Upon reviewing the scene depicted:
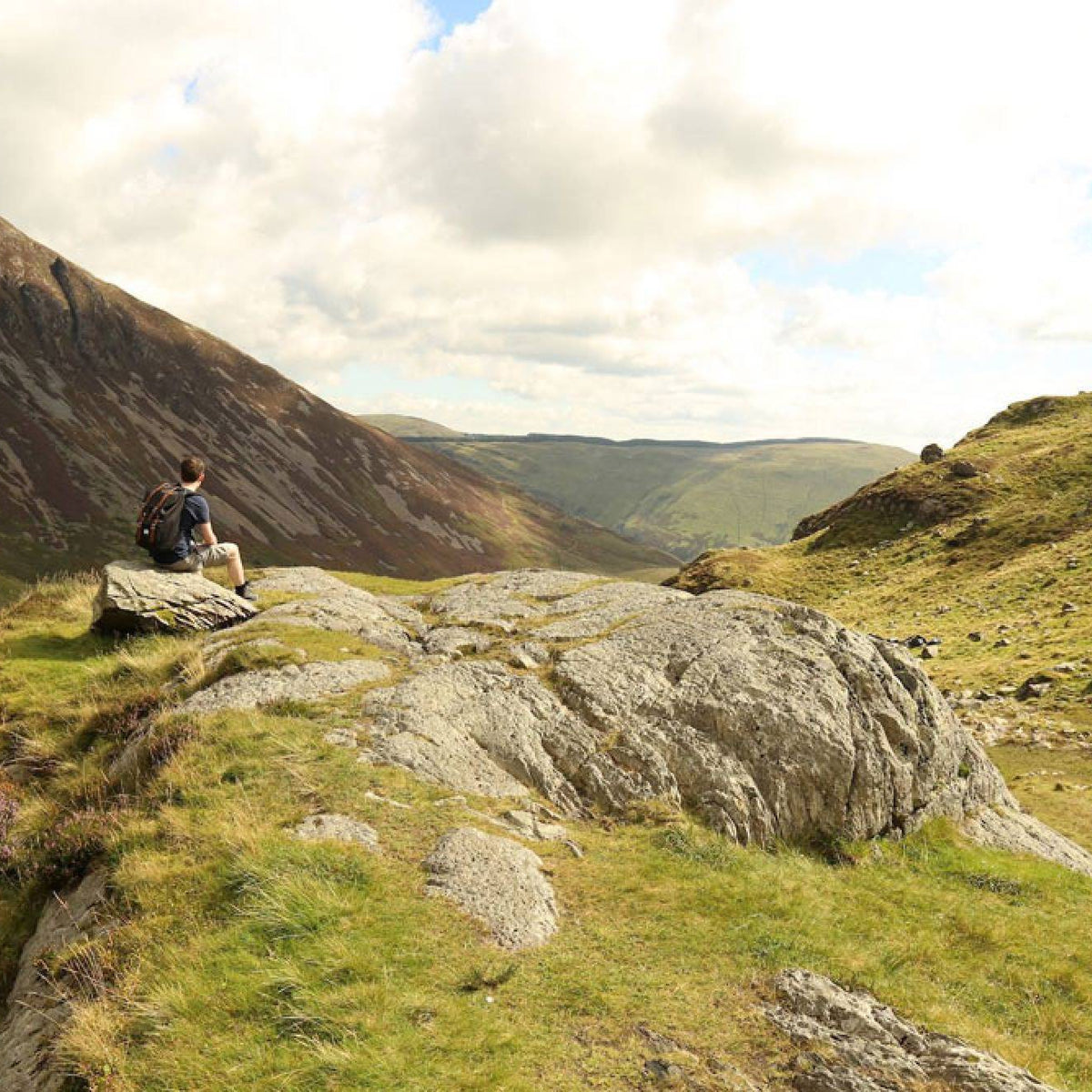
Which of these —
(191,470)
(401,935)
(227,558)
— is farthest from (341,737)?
(191,470)

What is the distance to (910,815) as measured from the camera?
16516 mm

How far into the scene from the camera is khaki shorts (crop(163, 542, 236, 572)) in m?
19.1

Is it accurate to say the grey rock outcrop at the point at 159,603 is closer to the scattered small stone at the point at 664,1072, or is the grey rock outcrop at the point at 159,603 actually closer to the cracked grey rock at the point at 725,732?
the cracked grey rock at the point at 725,732

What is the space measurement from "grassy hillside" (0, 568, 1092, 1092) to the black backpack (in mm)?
4378

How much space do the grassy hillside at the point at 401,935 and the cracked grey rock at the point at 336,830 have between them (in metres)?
0.21

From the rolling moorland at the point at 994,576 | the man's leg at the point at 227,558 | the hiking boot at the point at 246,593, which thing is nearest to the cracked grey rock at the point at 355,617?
the hiking boot at the point at 246,593

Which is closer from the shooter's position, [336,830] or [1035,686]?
[336,830]

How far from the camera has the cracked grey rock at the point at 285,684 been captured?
43.8 feet

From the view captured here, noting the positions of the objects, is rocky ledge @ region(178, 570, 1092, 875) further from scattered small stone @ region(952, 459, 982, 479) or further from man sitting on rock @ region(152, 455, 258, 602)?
scattered small stone @ region(952, 459, 982, 479)

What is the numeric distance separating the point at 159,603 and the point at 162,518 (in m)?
2.28

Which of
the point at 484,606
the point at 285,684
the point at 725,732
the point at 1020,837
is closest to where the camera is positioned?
the point at 285,684

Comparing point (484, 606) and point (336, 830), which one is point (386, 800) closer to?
point (336, 830)

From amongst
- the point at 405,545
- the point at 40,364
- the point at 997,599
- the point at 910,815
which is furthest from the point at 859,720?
the point at 40,364

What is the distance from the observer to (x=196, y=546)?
19656 mm
